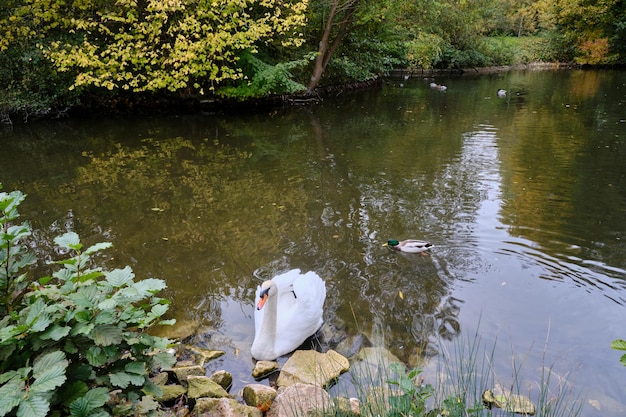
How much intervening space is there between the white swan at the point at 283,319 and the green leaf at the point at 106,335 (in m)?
1.63

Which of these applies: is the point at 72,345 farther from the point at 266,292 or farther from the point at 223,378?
Result: the point at 266,292

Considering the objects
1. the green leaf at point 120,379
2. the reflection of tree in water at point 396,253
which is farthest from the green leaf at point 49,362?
the reflection of tree in water at point 396,253

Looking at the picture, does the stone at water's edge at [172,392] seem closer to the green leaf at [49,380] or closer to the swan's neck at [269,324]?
the swan's neck at [269,324]

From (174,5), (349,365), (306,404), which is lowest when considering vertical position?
(349,365)

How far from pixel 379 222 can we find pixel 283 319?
265 centimetres

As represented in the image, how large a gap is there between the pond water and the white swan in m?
0.22

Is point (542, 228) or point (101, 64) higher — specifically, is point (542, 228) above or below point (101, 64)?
below

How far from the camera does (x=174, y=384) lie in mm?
2939

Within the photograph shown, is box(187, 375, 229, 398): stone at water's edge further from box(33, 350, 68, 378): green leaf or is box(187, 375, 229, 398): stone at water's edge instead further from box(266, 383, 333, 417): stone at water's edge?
box(33, 350, 68, 378): green leaf

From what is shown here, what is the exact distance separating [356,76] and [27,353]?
17755 mm

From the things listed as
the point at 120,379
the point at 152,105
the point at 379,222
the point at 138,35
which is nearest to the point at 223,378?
the point at 120,379

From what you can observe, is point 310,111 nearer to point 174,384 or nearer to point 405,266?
point 405,266

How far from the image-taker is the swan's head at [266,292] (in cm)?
345

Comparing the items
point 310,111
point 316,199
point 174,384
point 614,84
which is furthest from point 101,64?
point 614,84
